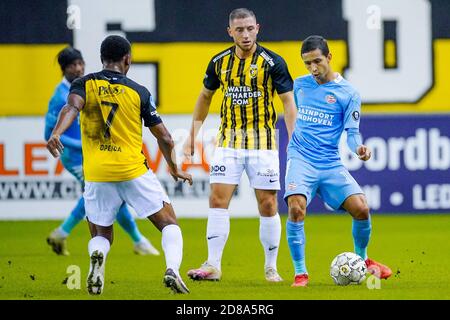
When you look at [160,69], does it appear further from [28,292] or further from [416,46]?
[28,292]

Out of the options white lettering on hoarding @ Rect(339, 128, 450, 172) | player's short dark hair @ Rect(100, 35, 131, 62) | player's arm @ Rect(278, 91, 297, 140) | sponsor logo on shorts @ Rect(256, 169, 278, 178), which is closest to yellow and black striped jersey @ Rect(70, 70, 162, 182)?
player's short dark hair @ Rect(100, 35, 131, 62)

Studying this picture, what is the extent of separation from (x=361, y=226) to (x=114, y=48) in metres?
2.44

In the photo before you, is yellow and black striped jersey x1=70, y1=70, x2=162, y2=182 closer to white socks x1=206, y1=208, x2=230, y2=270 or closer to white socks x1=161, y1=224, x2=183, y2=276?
white socks x1=161, y1=224, x2=183, y2=276

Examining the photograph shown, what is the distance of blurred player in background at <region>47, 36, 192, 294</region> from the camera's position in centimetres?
821

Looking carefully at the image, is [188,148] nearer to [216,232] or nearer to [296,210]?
[216,232]

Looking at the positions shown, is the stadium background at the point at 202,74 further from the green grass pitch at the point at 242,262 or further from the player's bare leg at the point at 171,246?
the player's bare leg at the point at 171,246

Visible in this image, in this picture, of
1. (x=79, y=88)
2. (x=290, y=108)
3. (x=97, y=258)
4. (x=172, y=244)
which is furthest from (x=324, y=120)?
(x=97, y=258)

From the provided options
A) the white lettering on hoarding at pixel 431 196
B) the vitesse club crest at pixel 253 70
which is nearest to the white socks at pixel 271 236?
the vitesse club crest at pixel 253 70

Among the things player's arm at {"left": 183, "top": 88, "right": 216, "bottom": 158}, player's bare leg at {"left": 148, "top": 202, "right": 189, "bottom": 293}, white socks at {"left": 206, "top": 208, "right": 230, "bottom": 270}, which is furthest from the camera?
player's arm at {"left": 183, "top": 88, "right": 216, "bottom": 158}

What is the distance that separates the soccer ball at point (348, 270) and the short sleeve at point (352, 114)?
1007 millimetres

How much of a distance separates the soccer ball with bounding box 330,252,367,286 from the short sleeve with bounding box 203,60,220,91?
1.94 metres

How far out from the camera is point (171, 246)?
834 cm

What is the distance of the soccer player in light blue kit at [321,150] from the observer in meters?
9.03

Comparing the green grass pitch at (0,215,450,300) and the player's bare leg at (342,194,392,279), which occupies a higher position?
the player's bare leg at (342,194,392,279)
